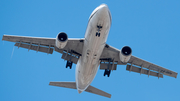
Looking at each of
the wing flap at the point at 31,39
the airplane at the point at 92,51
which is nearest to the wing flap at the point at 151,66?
the airplane at the point at 92,51

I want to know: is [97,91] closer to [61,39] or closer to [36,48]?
[36,48]

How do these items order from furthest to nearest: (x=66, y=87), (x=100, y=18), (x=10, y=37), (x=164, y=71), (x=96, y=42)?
(x=66, y=87), (x=164, y=71), (x=10, y=37), (x=96, y=42), (x=100, y=18)

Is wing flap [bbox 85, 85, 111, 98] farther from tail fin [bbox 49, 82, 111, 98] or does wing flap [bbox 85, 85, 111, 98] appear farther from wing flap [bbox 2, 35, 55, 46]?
wing flap [bbox 2, 35, 55, 46]

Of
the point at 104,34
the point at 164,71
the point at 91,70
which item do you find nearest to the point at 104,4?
the point at 104,34

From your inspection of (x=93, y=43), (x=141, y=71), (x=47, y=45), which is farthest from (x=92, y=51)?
(x=141, y=71)

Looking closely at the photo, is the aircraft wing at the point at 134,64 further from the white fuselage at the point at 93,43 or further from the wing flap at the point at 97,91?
the wing flap at the point at 97,91

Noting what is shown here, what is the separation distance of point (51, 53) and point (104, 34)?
7314 millimetres

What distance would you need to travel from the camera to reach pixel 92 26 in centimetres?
1752

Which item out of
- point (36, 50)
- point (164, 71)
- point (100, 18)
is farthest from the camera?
point (164, 71)

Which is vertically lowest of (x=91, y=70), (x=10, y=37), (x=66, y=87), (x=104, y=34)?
(x=66, y=87)

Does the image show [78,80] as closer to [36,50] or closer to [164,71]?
[36,50]

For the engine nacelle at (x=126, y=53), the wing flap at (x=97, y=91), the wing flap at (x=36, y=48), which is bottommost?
the wing flap at (x=97, y=91)

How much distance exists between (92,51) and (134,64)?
7125 mm

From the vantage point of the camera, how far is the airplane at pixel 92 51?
17484 mm
